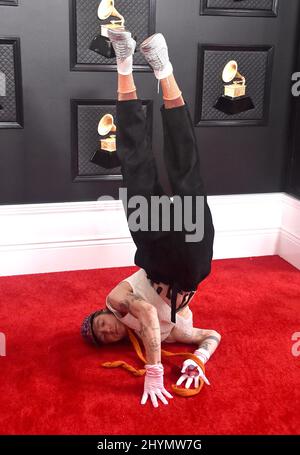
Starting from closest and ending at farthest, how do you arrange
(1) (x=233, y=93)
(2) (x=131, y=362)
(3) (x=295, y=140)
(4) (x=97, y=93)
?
(2) (x=131, y=362)
(4) (x=97, y=93)
(1) (x=233, y=93)
(3) (x=295, y=140)

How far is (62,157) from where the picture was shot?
2.66m

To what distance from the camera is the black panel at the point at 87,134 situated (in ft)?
8.59

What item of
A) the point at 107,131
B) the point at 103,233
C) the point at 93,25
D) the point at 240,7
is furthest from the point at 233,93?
the point at 103,233

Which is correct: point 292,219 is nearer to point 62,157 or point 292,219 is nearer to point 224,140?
point 224,140

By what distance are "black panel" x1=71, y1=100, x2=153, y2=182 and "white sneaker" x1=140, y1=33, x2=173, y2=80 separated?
2.96 ft

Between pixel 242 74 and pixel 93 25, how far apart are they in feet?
2.70

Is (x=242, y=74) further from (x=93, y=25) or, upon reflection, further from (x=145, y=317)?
(x=145, y=317)

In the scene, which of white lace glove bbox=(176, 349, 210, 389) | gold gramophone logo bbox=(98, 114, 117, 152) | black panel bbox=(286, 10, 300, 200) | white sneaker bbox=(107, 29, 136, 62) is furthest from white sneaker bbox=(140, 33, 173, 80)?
black panel bbox=(286, 10, 300, 200)

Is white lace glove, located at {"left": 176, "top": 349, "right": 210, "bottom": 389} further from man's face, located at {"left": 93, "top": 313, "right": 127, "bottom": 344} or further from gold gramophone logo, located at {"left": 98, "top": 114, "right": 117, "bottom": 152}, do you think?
gold gramophone logo, located at {"left": 98, "top": 114, "right": 117, "bottom": 152}

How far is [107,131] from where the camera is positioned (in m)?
2.67

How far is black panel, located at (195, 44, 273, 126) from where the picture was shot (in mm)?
2703

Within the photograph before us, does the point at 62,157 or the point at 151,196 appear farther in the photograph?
the point at 62,157
